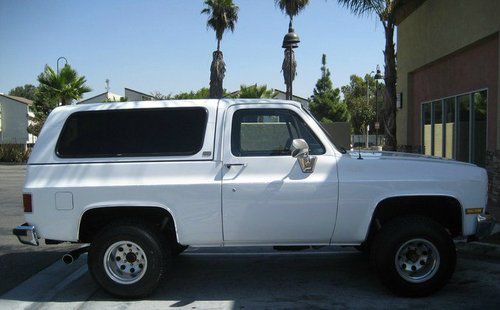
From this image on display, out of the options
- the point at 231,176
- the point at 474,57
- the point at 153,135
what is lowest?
the point at 231,176

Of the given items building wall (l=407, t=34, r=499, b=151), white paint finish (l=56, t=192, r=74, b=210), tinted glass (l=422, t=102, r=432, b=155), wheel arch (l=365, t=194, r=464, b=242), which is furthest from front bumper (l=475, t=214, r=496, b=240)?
tinted glass (l=422, t=102, r=432, b=155)

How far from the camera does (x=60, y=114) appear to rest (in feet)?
18.0

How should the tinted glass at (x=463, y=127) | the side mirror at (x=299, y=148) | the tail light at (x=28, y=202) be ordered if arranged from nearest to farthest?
the side mirror at (x=299, y=148), the tail light at (x=28, y=202), the tinted glass at (x=463, y=127)

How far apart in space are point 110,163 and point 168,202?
742 mm

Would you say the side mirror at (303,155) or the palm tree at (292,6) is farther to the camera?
the palm tree at (292,6)

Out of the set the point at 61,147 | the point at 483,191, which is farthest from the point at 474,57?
the point at 61,147

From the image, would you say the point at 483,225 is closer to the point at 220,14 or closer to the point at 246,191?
the point at 246,191

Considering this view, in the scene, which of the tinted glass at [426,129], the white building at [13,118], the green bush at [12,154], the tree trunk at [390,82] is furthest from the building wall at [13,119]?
the tree trunk at [390,82]

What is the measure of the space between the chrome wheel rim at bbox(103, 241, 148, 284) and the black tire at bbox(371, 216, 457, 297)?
2.41 meters

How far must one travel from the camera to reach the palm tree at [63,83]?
2942 cm

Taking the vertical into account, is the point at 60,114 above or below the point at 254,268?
above

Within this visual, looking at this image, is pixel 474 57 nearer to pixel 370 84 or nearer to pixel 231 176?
pixel 231 176

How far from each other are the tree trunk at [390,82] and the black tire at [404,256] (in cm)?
914

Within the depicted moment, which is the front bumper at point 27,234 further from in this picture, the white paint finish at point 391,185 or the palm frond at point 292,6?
the palm frond at point 292,6
